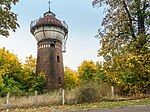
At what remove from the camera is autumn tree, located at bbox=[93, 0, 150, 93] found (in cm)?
1883

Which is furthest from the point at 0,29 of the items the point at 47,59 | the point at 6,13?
the point at 47,59

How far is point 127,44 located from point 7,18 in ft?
30.3

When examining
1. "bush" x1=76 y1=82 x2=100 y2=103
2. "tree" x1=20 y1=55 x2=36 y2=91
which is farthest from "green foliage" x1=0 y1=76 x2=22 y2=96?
"bush" x1=76 y1=82 x2=100 y2=103

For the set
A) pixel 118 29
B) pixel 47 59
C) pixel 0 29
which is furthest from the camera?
pixel 47 59

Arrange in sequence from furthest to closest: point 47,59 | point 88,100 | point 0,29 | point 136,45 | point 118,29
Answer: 1. point 47,59
2. point 118,29
3. point 136,45
4. point 88,100
5. point 0,29

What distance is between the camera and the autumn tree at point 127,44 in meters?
18.8

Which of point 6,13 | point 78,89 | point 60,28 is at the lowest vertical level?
point 78,89

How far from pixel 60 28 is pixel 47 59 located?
4814 mm

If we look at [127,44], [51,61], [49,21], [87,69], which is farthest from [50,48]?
[127,44]

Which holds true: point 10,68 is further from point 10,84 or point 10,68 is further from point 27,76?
point 10,84

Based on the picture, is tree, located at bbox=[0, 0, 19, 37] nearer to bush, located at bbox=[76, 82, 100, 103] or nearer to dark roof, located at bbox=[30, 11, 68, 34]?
bush, located at bbox=[76, 82, 100, 103]

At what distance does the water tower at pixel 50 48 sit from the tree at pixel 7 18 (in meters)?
20.2

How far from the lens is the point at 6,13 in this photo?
15430 mm

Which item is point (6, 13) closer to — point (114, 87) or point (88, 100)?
point (88, 100)
